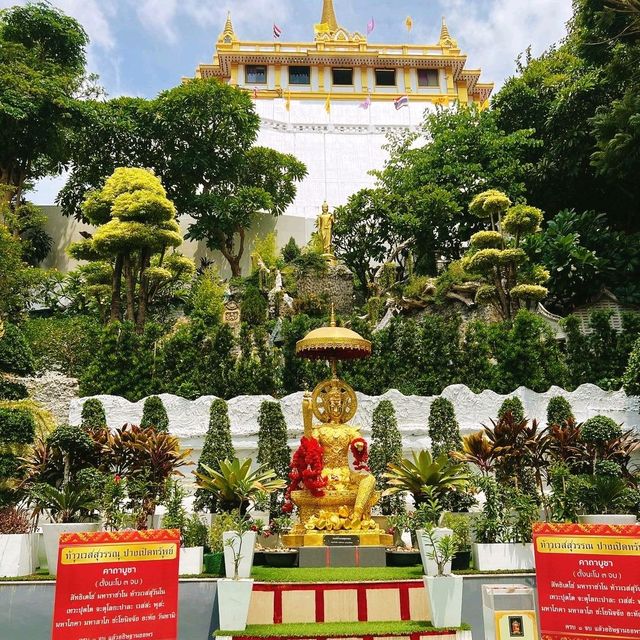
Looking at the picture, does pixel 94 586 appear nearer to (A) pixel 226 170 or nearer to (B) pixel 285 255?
(B) pixel 285 255

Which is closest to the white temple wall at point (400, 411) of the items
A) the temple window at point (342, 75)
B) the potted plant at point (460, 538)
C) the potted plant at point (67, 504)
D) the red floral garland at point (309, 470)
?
the red floral garland at point (309, 470)

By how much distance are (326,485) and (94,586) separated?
14.9 feet

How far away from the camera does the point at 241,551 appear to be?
5852mm

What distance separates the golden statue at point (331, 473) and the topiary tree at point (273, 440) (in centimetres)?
250

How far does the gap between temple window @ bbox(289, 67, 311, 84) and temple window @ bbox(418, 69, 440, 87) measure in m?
6.51

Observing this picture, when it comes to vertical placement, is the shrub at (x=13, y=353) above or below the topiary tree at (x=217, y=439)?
above

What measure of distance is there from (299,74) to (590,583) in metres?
36.8

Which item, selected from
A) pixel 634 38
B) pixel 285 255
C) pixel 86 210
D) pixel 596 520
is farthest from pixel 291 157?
pixel 596 520

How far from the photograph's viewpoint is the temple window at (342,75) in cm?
3709

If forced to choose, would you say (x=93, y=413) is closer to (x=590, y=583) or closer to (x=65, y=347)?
(x=65, y=347)

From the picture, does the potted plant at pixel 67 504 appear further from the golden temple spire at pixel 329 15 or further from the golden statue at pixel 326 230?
the golden temple spire at pixel 329 15

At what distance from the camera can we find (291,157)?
26.5 meters

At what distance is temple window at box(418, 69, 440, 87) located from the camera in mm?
37494

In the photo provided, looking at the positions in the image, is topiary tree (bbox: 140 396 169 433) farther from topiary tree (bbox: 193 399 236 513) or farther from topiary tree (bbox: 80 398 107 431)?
topiary tree (bbox: 193 399 236 513)
